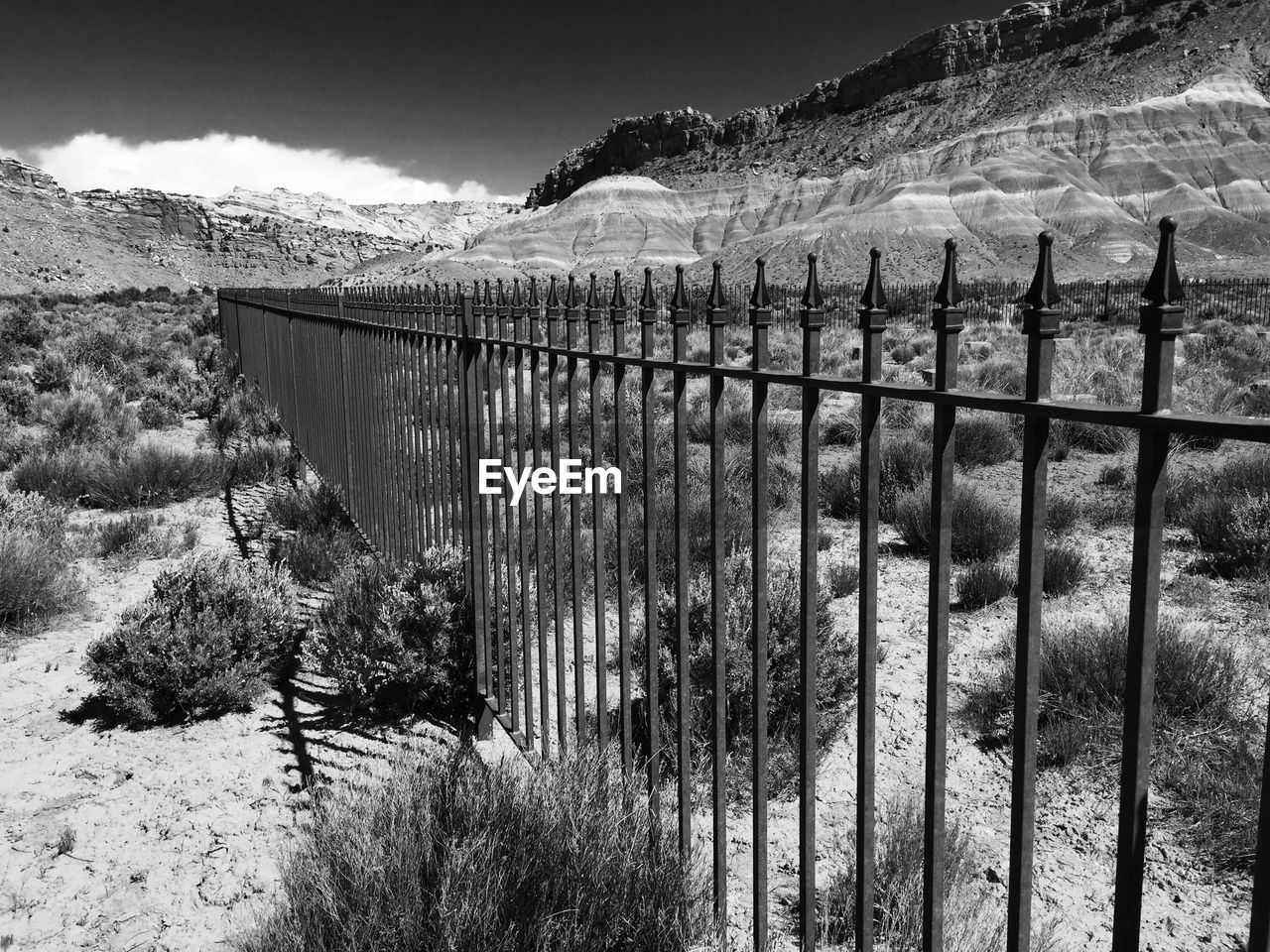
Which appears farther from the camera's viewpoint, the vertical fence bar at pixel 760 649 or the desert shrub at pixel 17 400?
the desert shrub at pixel 17 400

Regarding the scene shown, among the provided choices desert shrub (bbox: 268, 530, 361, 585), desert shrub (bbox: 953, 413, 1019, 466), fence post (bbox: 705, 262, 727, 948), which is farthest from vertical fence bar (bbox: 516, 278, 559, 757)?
desert shrub (bbox: 953, 413, 1019, 466)

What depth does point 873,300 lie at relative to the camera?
160cm

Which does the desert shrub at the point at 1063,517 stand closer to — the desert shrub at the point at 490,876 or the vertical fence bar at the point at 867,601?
the desert shrub at the point at 490,876

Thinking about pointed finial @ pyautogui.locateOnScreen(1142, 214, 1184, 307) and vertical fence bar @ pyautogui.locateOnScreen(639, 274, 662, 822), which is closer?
pointed finial @ pyautogui.locateOnScreen(1142, 214, 1184, 307)

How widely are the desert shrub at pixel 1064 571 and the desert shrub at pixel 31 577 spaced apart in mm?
6352

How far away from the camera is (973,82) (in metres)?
115

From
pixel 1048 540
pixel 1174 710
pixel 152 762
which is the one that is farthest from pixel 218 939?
pixel 1048 540

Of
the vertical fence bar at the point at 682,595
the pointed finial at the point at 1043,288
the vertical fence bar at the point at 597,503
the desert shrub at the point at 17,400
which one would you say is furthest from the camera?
the desert shrub at the point at 17,400

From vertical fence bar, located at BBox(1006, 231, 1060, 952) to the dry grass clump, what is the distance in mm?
2241

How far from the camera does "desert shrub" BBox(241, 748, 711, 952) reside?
218cm

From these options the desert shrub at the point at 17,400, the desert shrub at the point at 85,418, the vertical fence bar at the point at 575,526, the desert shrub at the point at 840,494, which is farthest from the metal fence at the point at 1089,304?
the vertical fence bar at the point at 575,526

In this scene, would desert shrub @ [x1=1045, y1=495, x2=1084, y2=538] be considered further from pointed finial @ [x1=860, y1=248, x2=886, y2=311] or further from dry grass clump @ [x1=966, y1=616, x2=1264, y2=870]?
pointed finial @ [x1=860, y1=248, x2=886, y2=311]

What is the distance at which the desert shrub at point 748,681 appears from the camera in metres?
3.95

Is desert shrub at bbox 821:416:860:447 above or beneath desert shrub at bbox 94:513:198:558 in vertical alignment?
above
